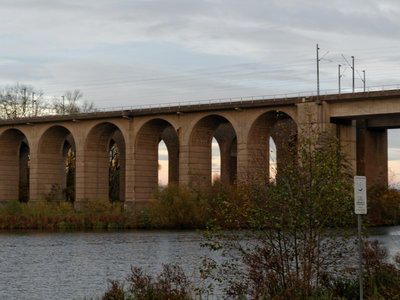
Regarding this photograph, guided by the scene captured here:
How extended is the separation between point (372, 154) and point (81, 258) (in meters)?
38.2

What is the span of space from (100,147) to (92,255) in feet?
130

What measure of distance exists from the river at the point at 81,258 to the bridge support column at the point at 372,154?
15247 mm

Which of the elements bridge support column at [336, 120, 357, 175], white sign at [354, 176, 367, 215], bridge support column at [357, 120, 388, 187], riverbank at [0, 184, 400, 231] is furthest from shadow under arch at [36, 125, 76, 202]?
white sign at [354, 176, 367, 215]

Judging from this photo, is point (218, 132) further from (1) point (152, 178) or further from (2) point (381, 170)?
(2) point (381, 170)

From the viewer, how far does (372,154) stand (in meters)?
64.3

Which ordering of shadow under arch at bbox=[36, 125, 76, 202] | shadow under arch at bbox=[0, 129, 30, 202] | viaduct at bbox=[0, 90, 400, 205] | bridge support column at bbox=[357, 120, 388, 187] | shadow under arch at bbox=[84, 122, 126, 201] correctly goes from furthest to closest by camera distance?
1. shadow under arch at bbox=[0, 129, 30, 202]
2. shadow under arch at bbox=[36, 125, 76, 202]
3. shadow under arch at bbox=[84, 122, 126, 201]
4. bridge support column at bbox=[357, 120, 388, 187]
5. viaduct at bbox=[0, 90, 400, 205]

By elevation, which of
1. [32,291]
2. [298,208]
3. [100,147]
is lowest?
[32,291]

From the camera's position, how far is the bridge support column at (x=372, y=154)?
208ft

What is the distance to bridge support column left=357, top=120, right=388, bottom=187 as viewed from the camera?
63312 mm

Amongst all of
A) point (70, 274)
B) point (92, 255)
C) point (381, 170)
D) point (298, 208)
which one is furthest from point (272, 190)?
point (381, 170)

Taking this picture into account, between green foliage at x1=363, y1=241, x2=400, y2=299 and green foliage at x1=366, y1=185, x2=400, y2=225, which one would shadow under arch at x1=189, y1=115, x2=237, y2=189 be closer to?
green foliage at x1=366, y1=185, x2=400, y2=225

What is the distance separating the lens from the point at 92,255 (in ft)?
111

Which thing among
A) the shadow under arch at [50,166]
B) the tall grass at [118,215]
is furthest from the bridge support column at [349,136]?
the shadow under arch at [50,166]

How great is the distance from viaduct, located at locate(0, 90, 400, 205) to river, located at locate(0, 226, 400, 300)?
11.0 meters
